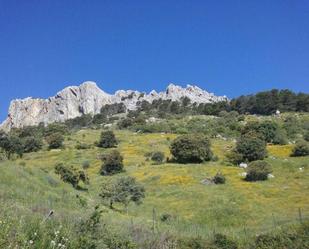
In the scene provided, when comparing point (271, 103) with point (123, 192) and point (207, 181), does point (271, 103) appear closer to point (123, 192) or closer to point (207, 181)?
point (207, 181)

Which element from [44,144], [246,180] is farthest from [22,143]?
[246,180]

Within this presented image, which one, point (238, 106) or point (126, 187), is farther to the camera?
point (238, 106)

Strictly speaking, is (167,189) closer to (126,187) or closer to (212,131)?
(126,187)

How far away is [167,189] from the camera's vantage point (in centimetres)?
4656

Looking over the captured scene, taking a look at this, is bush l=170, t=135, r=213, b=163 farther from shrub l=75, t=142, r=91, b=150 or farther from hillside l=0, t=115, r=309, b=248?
shrub l=75, t=142, r=91, b=150

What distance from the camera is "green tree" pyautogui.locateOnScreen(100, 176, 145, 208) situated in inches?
1473

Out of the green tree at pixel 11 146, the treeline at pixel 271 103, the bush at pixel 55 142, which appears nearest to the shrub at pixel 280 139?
the bush at pixel 55 142

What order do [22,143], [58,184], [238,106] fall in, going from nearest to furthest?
[58,184]
[22,143]
[238,106]

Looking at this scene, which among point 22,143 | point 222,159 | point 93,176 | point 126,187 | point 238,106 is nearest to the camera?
point 126,187

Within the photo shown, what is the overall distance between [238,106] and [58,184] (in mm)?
96510

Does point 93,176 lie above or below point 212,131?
below

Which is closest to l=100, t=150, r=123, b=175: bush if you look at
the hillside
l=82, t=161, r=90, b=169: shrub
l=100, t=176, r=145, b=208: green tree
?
the hillside

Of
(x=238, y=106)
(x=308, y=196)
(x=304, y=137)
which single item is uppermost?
(x=238, y=106)

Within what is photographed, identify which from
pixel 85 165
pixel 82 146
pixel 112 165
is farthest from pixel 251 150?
pixel 82 146
